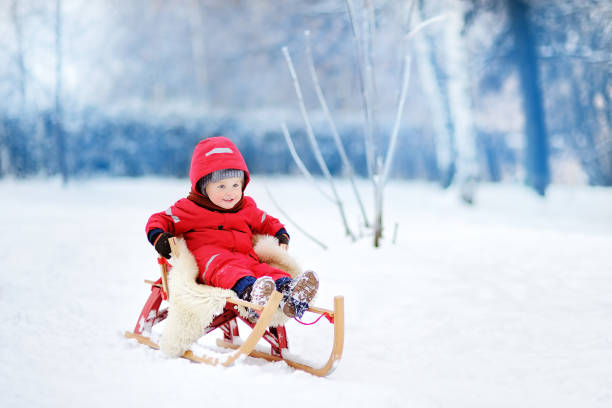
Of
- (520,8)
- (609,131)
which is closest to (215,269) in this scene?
(520,8)

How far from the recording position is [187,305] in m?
2.29

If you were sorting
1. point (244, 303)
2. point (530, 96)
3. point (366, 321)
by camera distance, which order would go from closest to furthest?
point (244, 303) → point (366, 321) → point (530, 96)

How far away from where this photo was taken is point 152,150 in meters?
9.06

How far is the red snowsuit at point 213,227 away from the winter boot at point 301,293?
218mm

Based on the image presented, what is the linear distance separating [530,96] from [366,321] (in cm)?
690

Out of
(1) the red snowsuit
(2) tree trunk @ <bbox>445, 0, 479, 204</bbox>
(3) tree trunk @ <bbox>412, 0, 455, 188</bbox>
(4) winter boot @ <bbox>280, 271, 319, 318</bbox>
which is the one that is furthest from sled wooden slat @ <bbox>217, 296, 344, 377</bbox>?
(3) tree trunk @ <bbox>412, 0, 455, 188</bbox>

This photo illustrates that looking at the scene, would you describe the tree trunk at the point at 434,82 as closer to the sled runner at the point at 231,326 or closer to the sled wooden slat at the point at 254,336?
the sled runner at the point at 231,326

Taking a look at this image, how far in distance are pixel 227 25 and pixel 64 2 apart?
17.7 feet

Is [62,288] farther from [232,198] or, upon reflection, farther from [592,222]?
[592,222]

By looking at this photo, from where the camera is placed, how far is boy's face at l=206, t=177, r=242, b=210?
246 cm

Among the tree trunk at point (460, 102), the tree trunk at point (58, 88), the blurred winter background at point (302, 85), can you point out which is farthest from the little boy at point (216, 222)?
the tree trunk at point (58, 88)

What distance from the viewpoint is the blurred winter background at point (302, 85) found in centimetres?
744

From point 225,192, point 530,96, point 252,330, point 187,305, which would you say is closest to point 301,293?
point 252,330

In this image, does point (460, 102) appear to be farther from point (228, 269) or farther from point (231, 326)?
point (228, 269)
